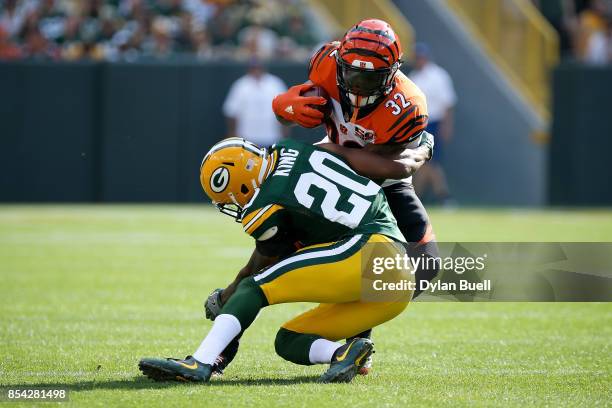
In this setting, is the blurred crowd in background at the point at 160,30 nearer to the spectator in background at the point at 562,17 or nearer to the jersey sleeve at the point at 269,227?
the spectator in background at the point at 562,17

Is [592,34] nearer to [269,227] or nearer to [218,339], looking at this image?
[269,227]

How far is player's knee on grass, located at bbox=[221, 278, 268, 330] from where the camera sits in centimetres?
473

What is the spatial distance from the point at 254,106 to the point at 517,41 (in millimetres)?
4306

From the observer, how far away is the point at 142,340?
603 cm

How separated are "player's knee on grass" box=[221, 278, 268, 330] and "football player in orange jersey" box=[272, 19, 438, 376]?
0.91 meters

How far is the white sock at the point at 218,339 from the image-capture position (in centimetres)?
469

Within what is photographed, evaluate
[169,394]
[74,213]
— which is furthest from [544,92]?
[169,394]

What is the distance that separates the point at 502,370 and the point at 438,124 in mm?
10763

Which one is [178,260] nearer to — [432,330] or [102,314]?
[102,314]

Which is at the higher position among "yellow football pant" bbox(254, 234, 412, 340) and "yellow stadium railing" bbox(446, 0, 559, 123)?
"yellow football pant" bbox(254, 234, 412, 340)

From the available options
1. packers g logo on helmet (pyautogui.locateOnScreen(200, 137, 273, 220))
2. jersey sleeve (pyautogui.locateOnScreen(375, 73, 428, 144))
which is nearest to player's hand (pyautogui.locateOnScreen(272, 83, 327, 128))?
jersey sleeve (pyautogui.locateOnScreen(375, 73, 428, 144))

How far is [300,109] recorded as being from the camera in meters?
5.29

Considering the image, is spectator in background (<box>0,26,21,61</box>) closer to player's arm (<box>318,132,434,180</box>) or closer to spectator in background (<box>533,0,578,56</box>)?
spectator in background (<box>533,0,578,56</box>)

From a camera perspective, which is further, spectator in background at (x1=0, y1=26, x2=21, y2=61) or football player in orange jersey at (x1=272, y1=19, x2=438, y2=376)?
spectator in background at (x1=0, y1=26, x2=21, y2=61)
